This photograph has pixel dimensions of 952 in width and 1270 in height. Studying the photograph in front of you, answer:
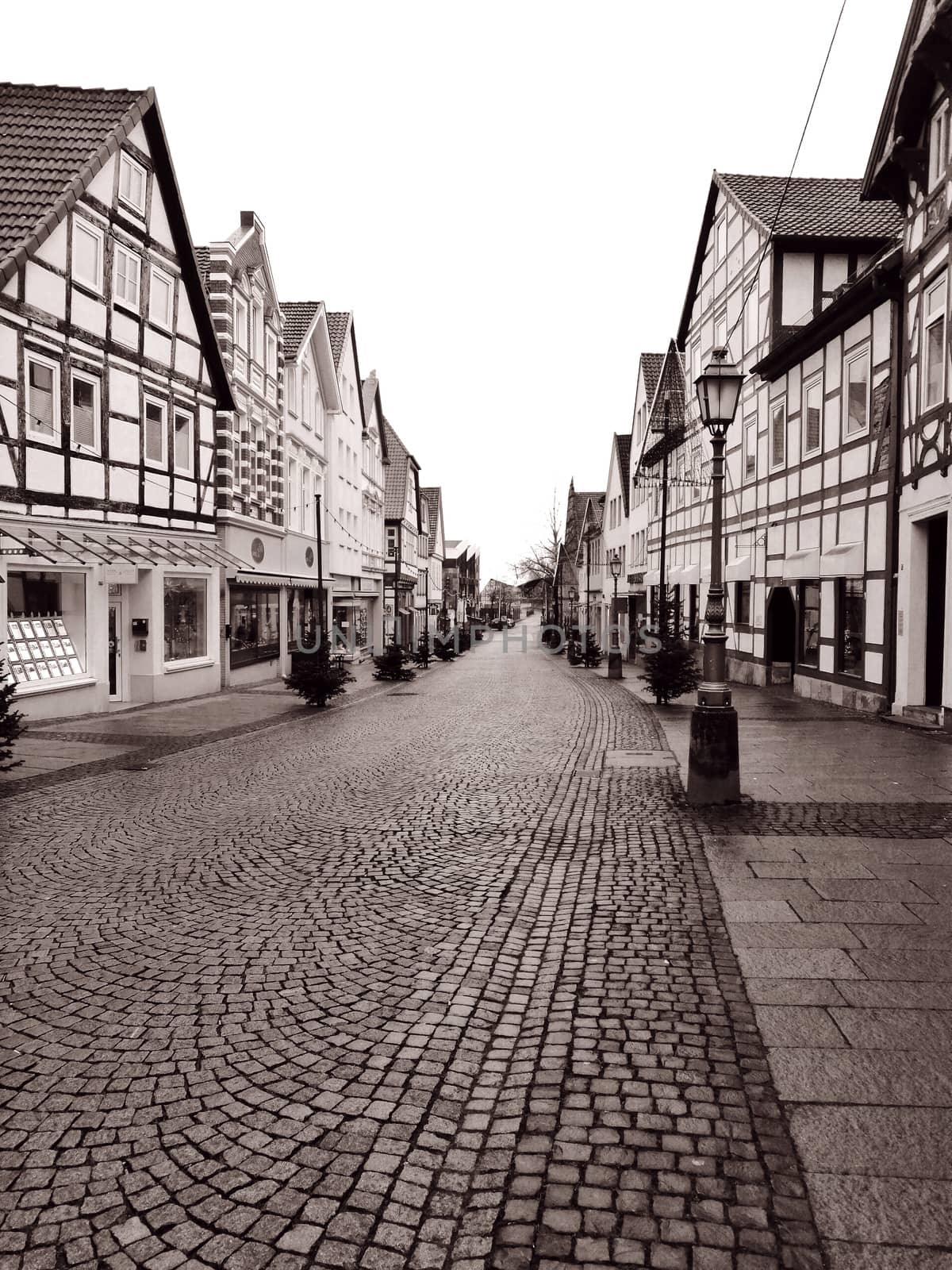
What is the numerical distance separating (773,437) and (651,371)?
→ 751 inches

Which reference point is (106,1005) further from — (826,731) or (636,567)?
(636,567)

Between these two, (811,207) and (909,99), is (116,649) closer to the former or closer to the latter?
(909,99)

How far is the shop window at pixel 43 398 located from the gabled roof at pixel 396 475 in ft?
122

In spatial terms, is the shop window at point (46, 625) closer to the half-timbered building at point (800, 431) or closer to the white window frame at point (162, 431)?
the white window frame at point (162, 431)

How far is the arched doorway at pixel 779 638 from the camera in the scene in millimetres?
22516

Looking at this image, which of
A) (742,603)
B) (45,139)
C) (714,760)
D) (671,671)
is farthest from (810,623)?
(45,139)

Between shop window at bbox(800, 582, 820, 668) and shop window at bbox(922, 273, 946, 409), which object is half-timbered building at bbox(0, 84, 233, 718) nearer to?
shop window at bbox(800, 582, 820, 668)

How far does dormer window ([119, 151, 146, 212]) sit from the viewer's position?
58.6ft

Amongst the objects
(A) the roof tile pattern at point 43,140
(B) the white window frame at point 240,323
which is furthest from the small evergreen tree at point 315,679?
(B) the white window frame at point 240,323

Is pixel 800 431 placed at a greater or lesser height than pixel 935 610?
greater

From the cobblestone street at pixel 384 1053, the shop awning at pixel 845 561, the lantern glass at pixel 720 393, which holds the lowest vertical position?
the cobblestone street at pixel 384 1053

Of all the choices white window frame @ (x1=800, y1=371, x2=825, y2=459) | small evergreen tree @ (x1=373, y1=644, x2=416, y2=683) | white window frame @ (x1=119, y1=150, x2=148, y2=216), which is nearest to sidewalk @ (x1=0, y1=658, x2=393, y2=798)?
small evergreen tree @ (x1=373, y1=644, x2=416, y2=683)

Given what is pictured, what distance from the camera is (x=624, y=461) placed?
46906 mm

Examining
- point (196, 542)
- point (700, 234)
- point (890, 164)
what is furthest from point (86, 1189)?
point (700, 234)
